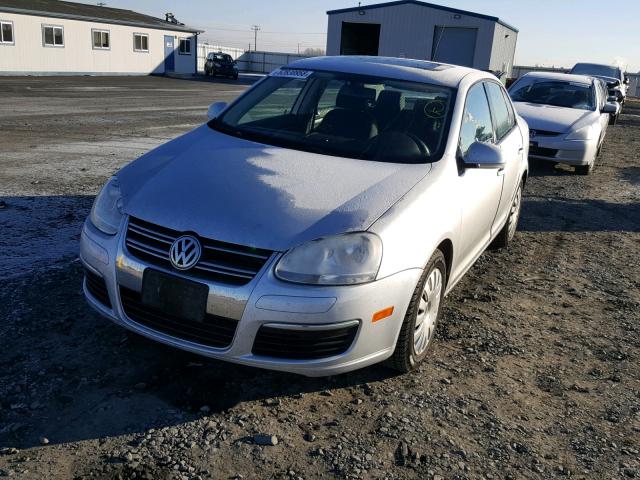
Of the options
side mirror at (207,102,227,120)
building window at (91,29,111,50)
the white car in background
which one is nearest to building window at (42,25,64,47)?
building window at (91,29,111,50)

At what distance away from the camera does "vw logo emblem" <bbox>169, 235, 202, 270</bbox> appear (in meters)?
2.79

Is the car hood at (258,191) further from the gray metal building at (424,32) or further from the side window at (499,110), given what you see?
the gray metal building at (424,32)

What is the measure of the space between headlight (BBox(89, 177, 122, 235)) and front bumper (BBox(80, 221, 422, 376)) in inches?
2.8

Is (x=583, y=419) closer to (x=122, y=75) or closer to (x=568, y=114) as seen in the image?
(x=568, y=114)

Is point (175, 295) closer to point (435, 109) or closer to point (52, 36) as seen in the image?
point (435, 109)

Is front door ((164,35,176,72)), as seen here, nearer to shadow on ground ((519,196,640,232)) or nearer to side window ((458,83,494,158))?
shadow on ground ((519,196,640,232))

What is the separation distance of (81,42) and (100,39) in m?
1.67

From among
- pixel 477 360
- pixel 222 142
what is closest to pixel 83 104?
pixel 222 142

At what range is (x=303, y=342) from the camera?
9.16ft

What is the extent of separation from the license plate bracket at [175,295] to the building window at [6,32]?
31.4m

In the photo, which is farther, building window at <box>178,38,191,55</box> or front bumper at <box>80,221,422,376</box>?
building window at <box>178,38,191,55</box>

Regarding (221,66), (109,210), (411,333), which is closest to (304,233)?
(411,333)

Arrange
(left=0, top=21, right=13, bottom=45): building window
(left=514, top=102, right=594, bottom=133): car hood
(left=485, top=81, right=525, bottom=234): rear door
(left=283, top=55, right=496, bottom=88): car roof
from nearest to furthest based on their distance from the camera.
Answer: (left=283, top=55, right=496, bottom=88): car roof → (left=485, top=81, right=525, bottom=234): rear door → (left=514, top=102, right=594, bottom=133): car hood → (left=0, top=21, right=13, bottom=45): building window

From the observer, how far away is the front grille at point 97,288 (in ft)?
10.2
